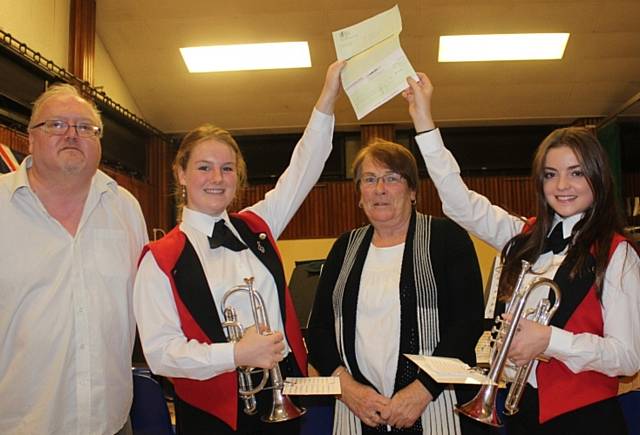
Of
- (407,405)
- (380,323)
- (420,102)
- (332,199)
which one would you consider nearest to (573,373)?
(407,405)

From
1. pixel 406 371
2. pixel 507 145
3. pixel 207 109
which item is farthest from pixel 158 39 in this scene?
pixel 406 371

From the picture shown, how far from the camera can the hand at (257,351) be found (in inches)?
72.6

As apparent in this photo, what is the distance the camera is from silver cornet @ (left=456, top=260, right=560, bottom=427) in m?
1.89

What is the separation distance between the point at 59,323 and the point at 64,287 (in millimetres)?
127

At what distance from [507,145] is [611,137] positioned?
4.58 feet

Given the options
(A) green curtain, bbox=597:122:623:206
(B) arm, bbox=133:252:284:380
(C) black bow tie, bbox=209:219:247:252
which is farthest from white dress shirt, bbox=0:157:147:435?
(A) green curtain, bbox=597:122:623:206

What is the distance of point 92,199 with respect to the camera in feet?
7.57

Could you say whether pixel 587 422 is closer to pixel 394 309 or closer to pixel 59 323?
pixel 394 309

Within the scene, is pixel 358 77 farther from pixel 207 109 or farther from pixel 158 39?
pixel 207 109

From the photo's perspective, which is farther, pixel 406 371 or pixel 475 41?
pixel 475 41

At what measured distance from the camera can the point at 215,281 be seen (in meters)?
2.07

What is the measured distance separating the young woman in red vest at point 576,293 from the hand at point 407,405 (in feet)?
1.01

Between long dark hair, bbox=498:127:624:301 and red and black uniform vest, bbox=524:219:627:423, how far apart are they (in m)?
0.03

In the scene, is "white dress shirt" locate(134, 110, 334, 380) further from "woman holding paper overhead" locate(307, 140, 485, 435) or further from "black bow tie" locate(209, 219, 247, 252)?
"woman holding paper overhead" locate(307, 140, 485, 435)
